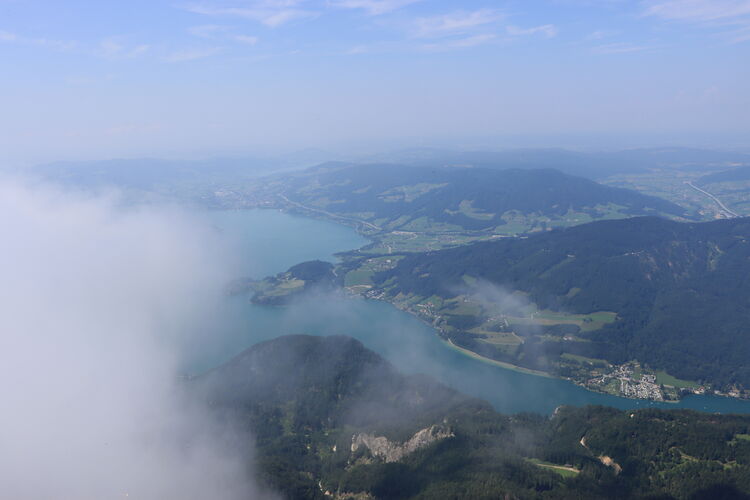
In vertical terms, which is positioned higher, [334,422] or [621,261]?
[621,261]

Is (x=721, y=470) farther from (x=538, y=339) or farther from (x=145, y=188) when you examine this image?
(x=145, y=188)

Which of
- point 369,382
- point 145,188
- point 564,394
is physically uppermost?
point 145,188

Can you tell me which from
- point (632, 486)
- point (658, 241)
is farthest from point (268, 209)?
point (632, 486)

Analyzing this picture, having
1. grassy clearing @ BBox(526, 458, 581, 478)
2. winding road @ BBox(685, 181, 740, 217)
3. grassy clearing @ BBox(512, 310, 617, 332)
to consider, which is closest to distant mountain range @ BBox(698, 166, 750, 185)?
winding road @ BBox(685, 181, 740, 217)

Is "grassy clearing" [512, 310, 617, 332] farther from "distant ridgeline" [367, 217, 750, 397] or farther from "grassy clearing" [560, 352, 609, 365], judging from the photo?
"grassy clearing" [560, 352, 609, 365]

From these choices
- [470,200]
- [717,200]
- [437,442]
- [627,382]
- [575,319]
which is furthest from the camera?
[470,200]

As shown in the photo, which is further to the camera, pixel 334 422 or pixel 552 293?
pixel 552 293

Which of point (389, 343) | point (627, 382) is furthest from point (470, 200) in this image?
point (627, 382)

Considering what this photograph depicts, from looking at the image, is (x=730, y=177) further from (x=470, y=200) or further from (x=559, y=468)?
(x=559, y=468)
